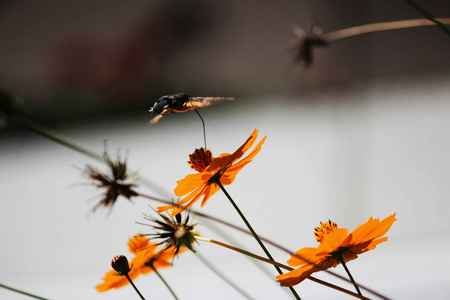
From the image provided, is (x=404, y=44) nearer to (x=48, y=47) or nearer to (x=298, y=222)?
(x=298, y=222)

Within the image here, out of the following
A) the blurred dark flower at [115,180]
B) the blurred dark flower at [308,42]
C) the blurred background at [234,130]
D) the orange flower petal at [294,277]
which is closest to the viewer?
the orange flower petal at [294,277]

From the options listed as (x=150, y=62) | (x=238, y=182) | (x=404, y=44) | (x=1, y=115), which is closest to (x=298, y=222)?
(x=238, y=182)

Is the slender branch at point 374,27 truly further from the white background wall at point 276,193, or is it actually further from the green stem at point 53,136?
the white background wall at point 276,193

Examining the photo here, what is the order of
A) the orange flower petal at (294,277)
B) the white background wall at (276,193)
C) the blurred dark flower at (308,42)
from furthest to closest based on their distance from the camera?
the white background wall at (276,193), the blurred dark flower at (308,42), the orange flower petal at (294,277)

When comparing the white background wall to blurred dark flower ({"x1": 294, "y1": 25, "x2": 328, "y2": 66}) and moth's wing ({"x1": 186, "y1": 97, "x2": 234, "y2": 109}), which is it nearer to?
blurred dark flower ({"x1": 294, "y1": 25, "x2": 328, "y2": 66})

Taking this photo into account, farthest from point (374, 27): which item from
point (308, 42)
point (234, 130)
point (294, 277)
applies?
point (234, 130)

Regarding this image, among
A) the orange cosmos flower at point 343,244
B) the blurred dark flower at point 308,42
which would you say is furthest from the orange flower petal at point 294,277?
the blurred dark flower at point 308,42

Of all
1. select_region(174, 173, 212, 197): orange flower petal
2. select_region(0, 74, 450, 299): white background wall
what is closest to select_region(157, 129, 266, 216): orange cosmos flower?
select_region(174, 173, 212, 197): orange flower petal
